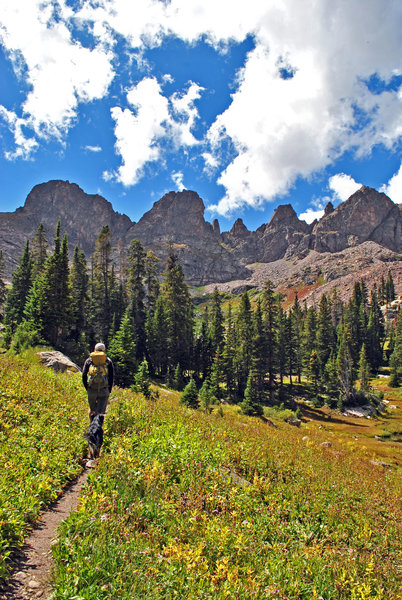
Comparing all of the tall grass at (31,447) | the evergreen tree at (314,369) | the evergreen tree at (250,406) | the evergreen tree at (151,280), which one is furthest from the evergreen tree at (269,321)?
the tall grass at (31,447)

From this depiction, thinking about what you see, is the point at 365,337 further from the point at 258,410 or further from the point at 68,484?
the point at 68,484

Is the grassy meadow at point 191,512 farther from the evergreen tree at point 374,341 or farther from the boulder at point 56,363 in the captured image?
the evergreen tree at point 374,341

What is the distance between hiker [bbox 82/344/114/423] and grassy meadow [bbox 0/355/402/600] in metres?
0.71

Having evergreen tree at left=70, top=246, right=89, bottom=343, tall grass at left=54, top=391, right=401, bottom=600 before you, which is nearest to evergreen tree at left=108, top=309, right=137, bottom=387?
evergreen tree at left=70, top=246, right=89, bottom=343

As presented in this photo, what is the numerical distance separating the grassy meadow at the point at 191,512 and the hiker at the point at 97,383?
27.9 inches

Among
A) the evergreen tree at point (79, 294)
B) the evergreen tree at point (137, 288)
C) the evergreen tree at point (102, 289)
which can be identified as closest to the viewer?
the evergreen tree at point (79, 294)

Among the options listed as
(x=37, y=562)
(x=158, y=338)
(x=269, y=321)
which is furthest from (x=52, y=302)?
(x=37, y=562)

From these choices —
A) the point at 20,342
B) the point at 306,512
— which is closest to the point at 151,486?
the point at 306,512

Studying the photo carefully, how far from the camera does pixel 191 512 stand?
5051 mm

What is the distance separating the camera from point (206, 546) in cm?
441

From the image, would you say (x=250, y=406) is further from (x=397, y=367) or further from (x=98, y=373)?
(x=397, y=367)

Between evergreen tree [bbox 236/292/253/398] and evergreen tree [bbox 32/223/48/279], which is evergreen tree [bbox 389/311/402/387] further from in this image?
evergreen tree [bbox 32/223/48/279]

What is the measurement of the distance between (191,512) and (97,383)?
4110 millimetres

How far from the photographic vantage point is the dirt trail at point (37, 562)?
127 inches
